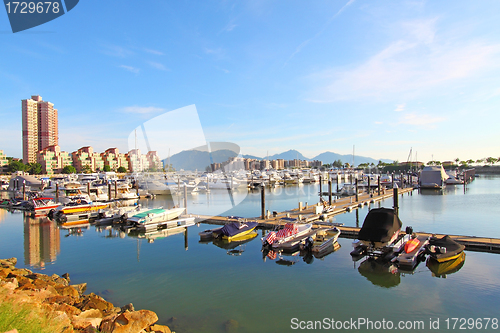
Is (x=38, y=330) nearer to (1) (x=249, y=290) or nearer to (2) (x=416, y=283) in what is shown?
(1) (x=249, y=290)

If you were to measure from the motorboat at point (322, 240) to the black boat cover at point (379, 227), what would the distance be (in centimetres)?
243

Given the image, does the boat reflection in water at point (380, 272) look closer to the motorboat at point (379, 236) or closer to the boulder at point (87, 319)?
the motorboat at point (379, 236)

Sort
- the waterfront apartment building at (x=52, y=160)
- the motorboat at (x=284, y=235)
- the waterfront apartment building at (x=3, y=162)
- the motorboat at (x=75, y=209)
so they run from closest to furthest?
the motorboat at (x=284, y=235) < the motorboat at (x=75, y=209) < the waterfront apartment building at (x=3, y=162) < the waterfront apartment building at (x=52, y=160)

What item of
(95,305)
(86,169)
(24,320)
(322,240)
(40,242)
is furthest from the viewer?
(86,169)

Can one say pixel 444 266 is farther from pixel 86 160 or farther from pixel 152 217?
pixel 86 160

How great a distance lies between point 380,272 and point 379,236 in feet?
6.81

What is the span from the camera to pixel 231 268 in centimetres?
1628

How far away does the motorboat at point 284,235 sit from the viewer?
19.0 m

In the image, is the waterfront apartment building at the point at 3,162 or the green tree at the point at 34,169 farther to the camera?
the waterfront apartment building at the point at 3,162

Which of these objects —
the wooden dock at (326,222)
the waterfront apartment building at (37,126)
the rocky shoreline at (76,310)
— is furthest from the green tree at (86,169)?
the rocky shoreline at (76,310)

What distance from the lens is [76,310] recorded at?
9.56m

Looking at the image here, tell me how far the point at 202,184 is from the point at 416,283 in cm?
5723

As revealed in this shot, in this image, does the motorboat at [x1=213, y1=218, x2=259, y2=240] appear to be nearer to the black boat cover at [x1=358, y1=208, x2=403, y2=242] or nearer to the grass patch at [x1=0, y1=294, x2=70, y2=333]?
the black boat cover at [x1=358, y1=208, x2=403, y2=242]

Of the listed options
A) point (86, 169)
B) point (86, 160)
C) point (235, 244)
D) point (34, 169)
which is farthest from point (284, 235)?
point (86, 160)
